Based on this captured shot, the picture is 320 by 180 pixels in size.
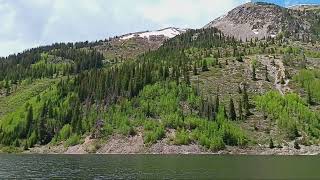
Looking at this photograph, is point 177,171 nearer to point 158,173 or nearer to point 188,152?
point 158,173

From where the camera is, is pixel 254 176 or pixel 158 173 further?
pixel 158 173

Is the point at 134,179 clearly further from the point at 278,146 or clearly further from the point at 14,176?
the point at 278,146

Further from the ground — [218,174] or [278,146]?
[218,174]

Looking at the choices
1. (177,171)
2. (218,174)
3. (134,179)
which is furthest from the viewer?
(177,171)

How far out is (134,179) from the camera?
8969 centimetres

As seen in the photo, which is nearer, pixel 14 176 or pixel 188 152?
pixel 14 176

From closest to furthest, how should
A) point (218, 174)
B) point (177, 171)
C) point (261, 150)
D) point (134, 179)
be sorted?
point (134, 179) < point (218, 174) < point (177, 171) < point (261, 150)

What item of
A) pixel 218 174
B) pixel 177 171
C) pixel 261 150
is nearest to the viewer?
pixel 218 174

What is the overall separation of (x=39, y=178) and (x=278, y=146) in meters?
128

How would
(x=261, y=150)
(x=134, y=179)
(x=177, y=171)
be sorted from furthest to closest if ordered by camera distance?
(x=261, y=150) < (x=177, y=171) < (x=134, y=179)

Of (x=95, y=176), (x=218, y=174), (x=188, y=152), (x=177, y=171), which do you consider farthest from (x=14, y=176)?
(x=188, y=152)

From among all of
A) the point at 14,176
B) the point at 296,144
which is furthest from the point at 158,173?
the point at 296,144

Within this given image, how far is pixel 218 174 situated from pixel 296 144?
111 meters

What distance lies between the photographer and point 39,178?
94.4m
